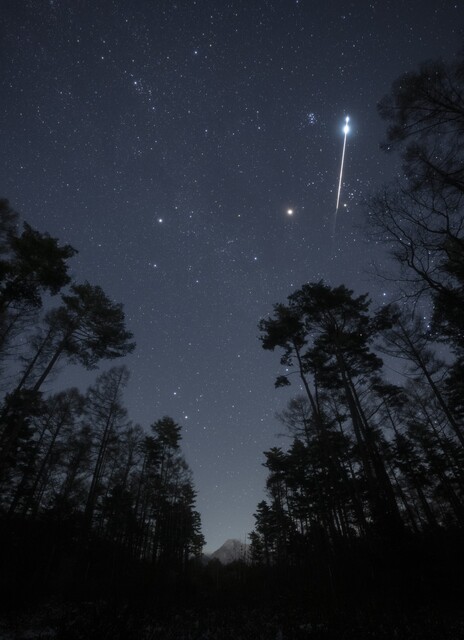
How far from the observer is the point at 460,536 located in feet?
35.2

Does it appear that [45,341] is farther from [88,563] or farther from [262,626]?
[262,626]

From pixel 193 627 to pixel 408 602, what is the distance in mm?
6264

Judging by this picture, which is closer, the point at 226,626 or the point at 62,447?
the point at 226,626

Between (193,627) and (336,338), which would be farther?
(336,338)

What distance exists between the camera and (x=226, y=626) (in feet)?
27.2

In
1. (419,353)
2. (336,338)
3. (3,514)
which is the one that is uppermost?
(419,353)

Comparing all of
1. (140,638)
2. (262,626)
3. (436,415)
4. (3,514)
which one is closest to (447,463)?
(436,415)

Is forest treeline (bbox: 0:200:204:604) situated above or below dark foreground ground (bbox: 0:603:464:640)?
above

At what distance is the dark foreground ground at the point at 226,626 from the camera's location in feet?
18.0

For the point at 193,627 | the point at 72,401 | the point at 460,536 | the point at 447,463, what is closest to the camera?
the point at 193,627

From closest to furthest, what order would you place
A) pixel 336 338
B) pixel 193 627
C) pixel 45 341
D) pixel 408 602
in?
pixel 408 602, pixel 193 627, pixel 336 338, pixel 45 341

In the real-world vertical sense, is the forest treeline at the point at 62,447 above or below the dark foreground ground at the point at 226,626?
above

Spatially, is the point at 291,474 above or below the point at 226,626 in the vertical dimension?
above

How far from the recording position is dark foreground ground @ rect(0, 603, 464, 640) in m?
5.48
